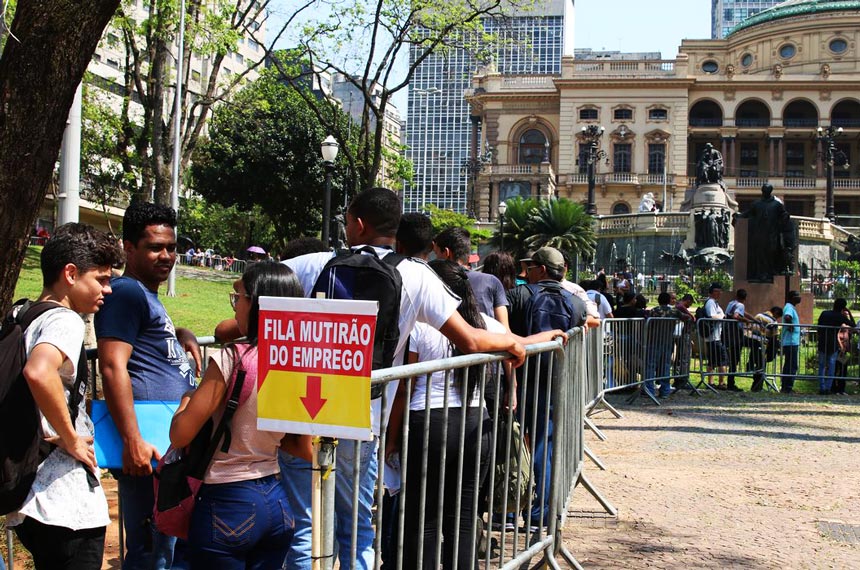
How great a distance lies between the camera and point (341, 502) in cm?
394

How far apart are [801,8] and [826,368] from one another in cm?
7625

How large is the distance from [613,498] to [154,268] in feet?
14.2

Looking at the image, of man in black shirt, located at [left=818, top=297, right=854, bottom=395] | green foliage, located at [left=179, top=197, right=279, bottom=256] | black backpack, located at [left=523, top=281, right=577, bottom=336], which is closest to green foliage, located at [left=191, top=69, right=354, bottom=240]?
green foliage, located at [left=179, top=197, right=279, bottom=256]

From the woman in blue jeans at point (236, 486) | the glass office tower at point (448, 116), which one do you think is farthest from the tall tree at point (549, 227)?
the glass office tower at point (448, 116)

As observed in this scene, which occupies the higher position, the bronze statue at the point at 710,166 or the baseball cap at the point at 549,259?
the bronze statue at the point at 710,166

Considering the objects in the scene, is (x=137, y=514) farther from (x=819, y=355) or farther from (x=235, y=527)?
(x=819, y=355)

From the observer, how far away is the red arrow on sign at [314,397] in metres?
2.88

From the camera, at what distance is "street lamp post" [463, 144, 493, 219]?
241 ft

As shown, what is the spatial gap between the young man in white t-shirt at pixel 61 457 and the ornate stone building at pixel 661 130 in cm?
6951

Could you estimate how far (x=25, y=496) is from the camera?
3.26 metres

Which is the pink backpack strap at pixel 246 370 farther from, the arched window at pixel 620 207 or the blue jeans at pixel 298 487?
the arched window at pixel 620 207

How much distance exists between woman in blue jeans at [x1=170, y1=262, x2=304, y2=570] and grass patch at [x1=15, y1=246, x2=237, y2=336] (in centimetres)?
1209

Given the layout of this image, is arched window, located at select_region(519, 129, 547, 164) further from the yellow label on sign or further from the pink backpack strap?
the yellow label on sign

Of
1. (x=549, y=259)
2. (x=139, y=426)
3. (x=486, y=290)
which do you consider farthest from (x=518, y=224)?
(x=139, y=426)
